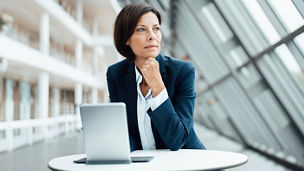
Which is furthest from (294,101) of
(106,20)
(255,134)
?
(106,20)

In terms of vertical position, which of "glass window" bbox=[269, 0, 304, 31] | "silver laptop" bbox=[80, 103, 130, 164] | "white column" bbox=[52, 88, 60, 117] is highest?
"white column" bbox=[52, 88, 60, 117]

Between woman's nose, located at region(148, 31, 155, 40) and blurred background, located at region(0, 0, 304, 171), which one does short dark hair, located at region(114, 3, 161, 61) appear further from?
blurred background, located at region(0, 0, 304, 171)

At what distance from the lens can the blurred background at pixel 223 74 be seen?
529 cm

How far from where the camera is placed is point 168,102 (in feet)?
5.38

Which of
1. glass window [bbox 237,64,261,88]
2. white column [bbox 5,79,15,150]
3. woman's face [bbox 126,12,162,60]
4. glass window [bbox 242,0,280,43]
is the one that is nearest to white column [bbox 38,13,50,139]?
white column [bbox 5,79,15,150]

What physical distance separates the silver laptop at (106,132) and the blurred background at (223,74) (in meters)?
3.05

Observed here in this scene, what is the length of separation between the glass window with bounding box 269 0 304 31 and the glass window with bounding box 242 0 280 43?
41cm

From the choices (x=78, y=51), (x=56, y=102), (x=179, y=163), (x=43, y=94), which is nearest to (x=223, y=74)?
(x=179, y=163)

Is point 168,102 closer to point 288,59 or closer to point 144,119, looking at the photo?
point 144,119

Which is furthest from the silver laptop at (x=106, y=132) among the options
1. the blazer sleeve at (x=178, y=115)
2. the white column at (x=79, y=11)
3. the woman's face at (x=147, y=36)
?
the white column at (x=79, y=11)

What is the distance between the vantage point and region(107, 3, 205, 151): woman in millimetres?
1653

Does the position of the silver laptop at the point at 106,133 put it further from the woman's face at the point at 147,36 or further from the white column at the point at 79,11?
the white column at the point at 79,11

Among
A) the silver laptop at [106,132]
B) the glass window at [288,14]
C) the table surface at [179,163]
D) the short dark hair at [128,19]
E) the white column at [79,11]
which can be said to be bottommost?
the table surface at [179,163]

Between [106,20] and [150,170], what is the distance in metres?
24.8
